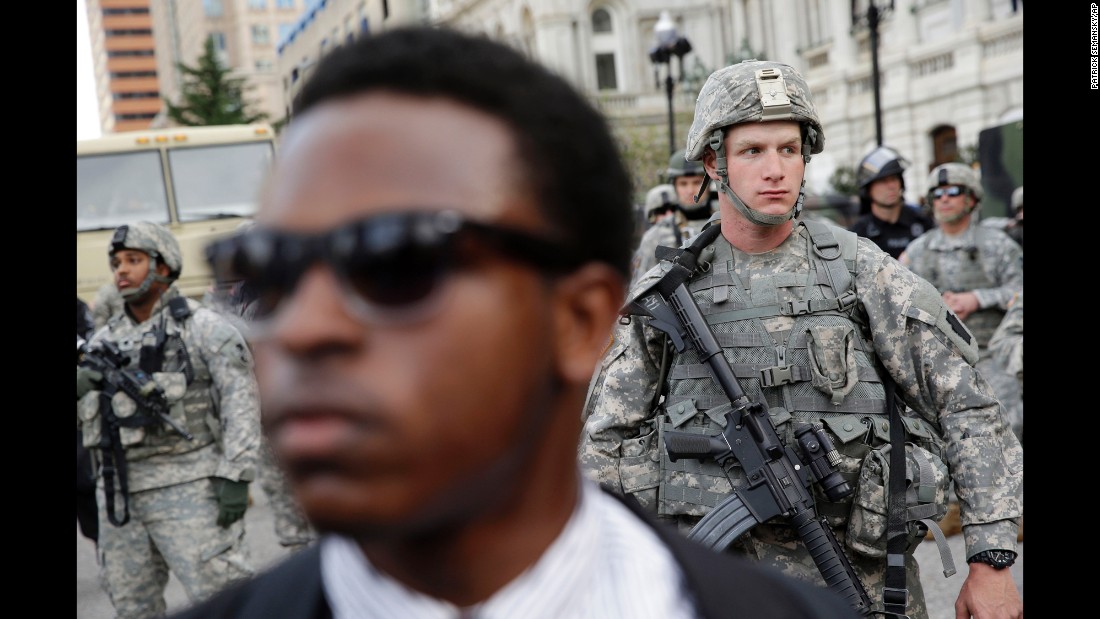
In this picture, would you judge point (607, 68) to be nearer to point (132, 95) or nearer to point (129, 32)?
point (132, 95)

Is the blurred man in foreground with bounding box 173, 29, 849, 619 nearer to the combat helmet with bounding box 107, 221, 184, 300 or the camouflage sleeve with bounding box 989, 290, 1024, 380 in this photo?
the combat helmet with bounding box 107, 221, 184, 300

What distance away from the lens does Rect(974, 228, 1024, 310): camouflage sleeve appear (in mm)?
7582

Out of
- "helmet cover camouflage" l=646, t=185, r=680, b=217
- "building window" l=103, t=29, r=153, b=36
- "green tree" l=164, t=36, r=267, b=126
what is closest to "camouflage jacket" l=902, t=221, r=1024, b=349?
"helmet cover camouflage" l=646, t=185, r=680, b=217

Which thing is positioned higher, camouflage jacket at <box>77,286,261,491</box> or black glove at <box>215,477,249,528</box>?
camouflage jacket at <box>77,286,261,491</box>

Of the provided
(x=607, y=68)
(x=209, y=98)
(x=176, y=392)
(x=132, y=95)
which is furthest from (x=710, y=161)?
(x=132, y=95)

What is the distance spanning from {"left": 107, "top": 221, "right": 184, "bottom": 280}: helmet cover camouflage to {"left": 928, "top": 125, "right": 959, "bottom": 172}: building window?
28.9m

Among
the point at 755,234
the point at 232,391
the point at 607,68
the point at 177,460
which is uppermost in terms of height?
the point at 607,68

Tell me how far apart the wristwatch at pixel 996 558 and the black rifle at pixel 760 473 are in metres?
0.32

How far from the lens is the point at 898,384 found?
3.33 meters

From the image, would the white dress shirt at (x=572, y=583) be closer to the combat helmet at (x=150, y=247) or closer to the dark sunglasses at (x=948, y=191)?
the combat helmet at (x=150, y=247)

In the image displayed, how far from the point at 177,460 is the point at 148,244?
1.16 metres

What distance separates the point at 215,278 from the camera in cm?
119

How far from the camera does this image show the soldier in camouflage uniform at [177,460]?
18.2 ft
